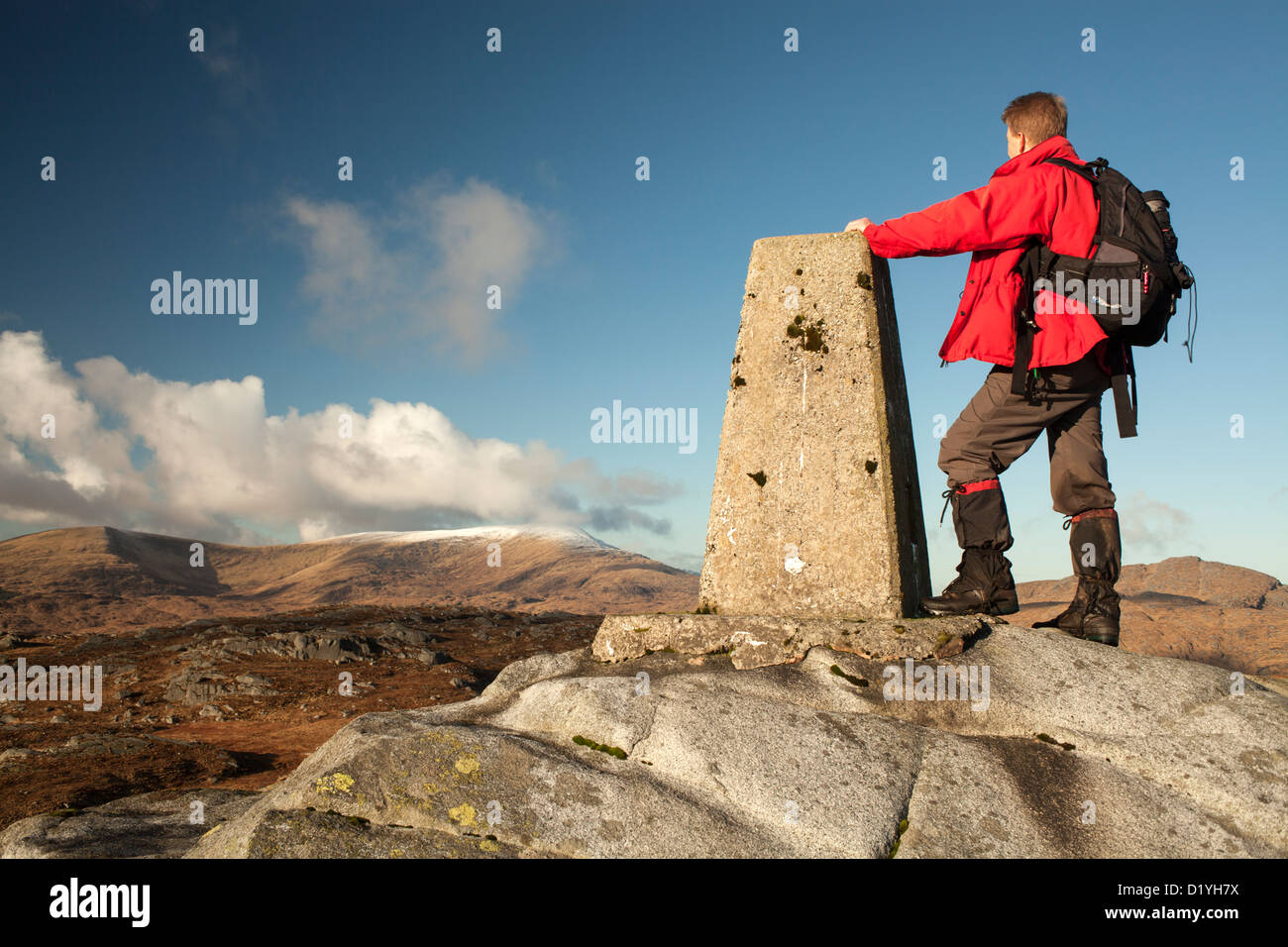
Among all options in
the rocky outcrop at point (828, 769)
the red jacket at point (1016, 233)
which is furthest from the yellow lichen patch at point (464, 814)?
the red jacket at point (1016, 233)

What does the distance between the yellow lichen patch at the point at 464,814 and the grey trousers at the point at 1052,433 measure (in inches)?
129

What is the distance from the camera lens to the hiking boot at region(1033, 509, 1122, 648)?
170 inches

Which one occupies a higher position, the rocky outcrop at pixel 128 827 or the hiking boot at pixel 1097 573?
the hiking boot at pixel 1097 573

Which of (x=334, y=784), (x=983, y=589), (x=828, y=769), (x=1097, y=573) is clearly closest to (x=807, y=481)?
(x=983, y=589)

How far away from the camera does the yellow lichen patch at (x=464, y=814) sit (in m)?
2.98

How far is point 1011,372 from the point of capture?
430cm

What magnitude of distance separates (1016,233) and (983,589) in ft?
6.75

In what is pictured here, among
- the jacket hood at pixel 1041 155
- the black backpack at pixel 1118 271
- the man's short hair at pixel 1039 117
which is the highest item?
the man's short hair at pixel 1039 117

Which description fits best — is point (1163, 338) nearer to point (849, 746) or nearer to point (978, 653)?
point (978, 653)

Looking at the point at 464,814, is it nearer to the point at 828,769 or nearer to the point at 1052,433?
the point at 828,769

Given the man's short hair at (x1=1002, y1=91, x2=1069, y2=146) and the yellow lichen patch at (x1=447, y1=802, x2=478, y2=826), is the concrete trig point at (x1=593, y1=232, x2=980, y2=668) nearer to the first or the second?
the man's short hair at (x1=1002, y1=91, x2=1069, y2=146)

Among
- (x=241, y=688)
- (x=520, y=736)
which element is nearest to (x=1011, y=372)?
(x=520, y=736)

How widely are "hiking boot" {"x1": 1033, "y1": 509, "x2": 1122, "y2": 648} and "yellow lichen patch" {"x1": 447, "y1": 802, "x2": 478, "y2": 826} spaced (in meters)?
3.51

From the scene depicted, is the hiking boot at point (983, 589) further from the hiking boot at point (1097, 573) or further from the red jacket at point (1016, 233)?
the red jacket at point (1016, 233)
